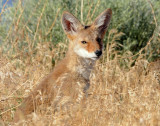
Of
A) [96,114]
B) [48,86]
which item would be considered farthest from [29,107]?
[96,114]

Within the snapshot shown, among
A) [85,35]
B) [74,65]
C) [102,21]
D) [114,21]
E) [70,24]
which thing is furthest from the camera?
[114,21]

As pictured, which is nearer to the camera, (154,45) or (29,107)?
(29,107)

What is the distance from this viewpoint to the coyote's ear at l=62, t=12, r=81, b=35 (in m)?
5.21

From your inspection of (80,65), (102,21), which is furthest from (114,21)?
(80,65)

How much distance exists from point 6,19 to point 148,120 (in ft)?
19.2

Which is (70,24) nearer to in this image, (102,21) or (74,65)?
(102,21)

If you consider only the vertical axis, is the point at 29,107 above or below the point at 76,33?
below

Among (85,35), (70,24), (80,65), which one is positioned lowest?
(80,65)

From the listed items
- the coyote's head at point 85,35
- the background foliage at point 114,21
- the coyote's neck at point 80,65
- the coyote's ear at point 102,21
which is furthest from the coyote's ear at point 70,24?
the background foliage at point 114,21

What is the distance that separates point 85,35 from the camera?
5164mm

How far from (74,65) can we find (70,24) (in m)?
0.83

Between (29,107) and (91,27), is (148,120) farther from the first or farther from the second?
(91,27)

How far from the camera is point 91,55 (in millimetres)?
4859

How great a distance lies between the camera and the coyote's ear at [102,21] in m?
5.38
